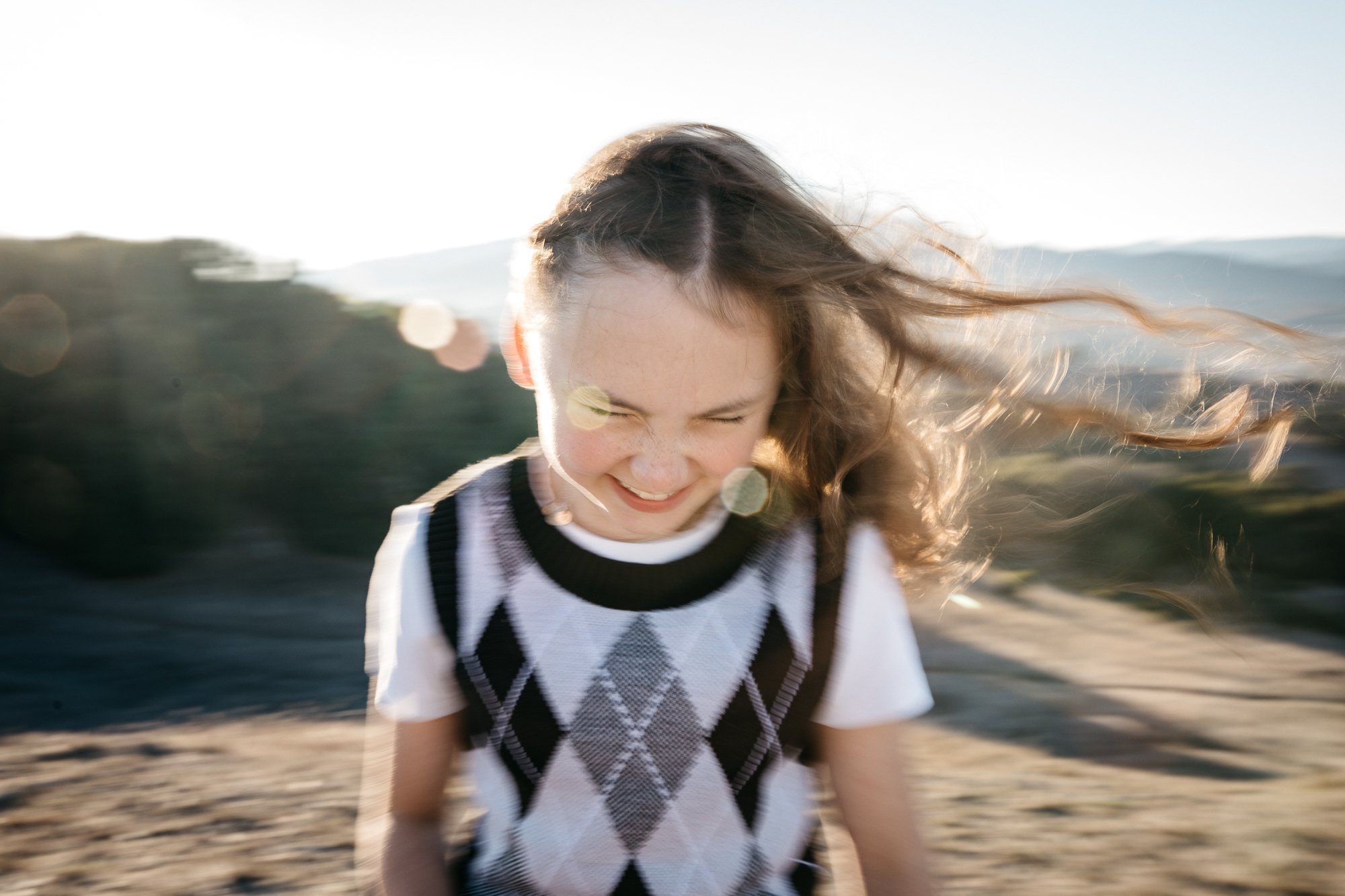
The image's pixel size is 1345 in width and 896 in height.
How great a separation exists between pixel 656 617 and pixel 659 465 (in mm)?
220

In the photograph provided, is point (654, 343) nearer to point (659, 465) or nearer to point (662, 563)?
point (659, 465)

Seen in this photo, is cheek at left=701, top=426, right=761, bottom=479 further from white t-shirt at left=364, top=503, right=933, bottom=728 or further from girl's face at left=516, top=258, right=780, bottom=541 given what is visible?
white t-shirt at left=364, top=503, right=933, bottom=728

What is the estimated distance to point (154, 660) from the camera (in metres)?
4.00

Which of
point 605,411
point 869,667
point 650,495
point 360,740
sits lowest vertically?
point 360,740

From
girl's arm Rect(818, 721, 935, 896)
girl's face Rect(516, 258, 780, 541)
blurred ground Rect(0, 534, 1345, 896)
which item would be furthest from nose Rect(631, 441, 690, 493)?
blurred ground Rect(0, 534, 1345, 896)

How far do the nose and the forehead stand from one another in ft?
0.20

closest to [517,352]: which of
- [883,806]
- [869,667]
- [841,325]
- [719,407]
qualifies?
[719,407]

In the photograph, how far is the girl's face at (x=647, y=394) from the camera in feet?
3.67

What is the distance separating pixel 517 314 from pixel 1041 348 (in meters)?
0.82

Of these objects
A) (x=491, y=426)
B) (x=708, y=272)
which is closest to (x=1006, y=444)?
(x=708, y=272)

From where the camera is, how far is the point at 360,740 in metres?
3.09

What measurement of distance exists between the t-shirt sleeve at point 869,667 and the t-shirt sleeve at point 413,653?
0.50 m

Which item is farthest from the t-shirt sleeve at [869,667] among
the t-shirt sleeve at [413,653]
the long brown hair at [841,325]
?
the t-shirt sleeve at [413,653]

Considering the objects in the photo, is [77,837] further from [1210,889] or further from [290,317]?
[290,317]
